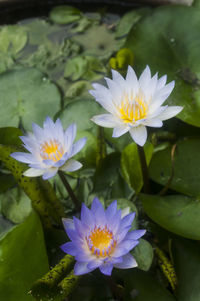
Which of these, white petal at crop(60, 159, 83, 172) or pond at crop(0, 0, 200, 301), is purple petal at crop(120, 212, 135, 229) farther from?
white petal at crop(60, 159, 83, 172)

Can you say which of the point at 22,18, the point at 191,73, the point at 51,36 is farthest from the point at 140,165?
the point at 22,18

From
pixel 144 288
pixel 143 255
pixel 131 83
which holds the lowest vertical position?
pixel 144 288

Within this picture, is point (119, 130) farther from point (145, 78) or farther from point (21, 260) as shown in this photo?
point (21, 260)

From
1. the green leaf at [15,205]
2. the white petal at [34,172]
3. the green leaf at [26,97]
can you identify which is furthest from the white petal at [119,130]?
the green leaf at [26,97]

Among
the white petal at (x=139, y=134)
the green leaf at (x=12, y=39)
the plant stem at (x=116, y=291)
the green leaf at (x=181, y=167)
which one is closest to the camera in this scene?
the white petal at (x=139, y=134)

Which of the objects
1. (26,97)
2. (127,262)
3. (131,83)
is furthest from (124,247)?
(26,97)

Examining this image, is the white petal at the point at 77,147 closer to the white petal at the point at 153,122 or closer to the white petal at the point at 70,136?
the white petal at the point at 70,136

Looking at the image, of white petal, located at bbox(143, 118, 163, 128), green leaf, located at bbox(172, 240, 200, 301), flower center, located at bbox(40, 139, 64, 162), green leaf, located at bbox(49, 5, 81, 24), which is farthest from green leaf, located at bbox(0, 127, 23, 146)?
green leaf, located at bbox(49, 5, 81, 24)

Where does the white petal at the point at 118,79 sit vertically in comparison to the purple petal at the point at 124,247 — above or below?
above
